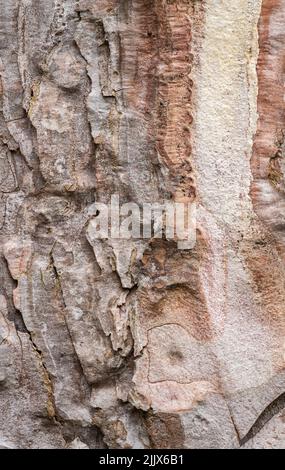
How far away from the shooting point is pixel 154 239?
1645 mm

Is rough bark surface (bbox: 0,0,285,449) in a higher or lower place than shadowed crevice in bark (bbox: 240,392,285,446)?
higher

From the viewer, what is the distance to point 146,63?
164 cm

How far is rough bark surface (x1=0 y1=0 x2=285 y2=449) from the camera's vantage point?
5.36 feet

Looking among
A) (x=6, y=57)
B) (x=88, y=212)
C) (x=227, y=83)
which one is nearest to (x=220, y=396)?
(x=88, y=212)

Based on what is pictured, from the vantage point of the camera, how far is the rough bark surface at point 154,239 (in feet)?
5.36

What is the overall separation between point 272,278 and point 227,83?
0.50 meters

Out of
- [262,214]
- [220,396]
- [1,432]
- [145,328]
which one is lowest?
[1,432]

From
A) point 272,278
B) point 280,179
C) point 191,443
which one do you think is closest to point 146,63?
point 280,179

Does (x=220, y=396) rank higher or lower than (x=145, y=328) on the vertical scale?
lower

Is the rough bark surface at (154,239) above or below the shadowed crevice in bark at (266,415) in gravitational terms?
above

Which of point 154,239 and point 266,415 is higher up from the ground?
point 154,239

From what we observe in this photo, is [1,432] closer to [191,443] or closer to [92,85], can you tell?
[191,443]

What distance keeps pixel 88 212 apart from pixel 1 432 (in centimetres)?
62

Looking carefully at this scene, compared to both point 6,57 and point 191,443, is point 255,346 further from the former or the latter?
point 6,57
